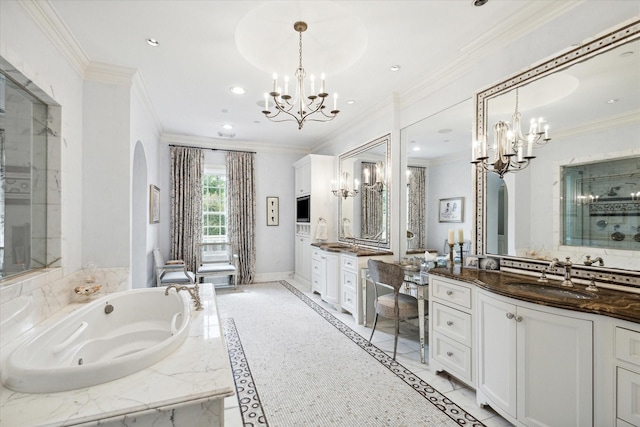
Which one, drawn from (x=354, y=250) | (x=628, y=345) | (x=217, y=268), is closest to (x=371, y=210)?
(x=354, y=250)

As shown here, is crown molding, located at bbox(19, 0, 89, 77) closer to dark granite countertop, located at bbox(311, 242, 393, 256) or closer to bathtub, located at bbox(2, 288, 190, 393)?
bathtub, located at bbox(2, 288, 190, 393)

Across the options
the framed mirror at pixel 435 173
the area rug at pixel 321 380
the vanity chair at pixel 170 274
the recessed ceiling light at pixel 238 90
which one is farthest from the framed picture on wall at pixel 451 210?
the vanity chair at pixel 170 274

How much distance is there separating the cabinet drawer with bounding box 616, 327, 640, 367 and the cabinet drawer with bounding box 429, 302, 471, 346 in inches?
33.3

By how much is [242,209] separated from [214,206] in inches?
22.9

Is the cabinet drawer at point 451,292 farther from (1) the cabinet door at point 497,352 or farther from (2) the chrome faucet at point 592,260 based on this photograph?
(2) the chrome faucet at point 592,260

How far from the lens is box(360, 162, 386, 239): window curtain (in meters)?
4.00

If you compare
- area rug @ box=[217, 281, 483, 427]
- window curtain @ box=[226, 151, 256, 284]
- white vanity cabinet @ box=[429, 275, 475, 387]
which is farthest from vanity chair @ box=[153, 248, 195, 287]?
white vanity cabinet @ box=[429, 275, 475, 387]

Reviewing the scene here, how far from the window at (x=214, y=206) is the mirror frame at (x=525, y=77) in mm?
4712

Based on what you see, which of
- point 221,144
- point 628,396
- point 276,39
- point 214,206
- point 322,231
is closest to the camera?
point 628,396

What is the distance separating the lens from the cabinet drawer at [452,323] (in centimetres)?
218

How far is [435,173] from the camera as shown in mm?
3248

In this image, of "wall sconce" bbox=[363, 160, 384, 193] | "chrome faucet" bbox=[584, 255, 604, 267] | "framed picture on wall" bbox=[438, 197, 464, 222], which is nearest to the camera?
"chrome faucet" bbox=[584, 255, 604, 267]

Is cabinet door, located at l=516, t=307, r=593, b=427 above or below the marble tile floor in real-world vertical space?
above

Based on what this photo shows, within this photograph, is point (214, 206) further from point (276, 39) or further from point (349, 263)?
point (276, 39)
